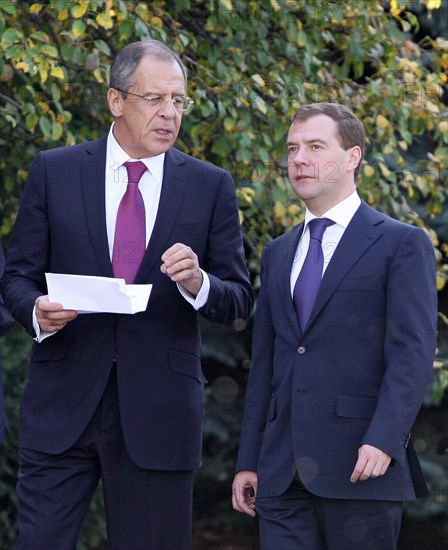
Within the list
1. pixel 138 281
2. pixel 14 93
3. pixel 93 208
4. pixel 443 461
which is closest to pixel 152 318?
pixel 138 281

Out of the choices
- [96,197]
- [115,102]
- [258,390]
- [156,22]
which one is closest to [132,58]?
[115,102]

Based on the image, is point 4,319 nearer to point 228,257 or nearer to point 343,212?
point 228,257

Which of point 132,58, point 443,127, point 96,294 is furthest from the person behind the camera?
point 443,127

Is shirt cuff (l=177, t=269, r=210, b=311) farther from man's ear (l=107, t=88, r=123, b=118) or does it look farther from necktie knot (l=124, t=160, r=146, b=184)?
man's ear (l=107, t=88, r=123, b=118)

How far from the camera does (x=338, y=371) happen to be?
166 inches

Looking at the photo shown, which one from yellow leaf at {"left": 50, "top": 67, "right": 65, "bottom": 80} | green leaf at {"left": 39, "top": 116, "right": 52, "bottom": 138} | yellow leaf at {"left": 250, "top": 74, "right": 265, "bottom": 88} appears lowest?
green leaf at {"left": 39, "top": 116, "right": 52, "bottom": 138}

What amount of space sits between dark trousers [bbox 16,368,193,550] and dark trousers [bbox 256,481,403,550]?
39 centimetres

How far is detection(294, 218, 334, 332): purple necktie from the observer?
4.32 m

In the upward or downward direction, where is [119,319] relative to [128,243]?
downward

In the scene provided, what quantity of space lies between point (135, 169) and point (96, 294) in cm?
64

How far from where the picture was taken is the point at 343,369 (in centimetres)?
421

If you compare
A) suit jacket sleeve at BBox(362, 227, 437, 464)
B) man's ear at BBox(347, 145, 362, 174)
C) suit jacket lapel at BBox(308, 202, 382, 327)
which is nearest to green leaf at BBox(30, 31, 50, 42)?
man's ear at BBox(347, 145, 362, 174)

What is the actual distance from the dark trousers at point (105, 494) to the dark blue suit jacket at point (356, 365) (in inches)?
14.7

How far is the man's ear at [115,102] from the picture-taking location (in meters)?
4.62
